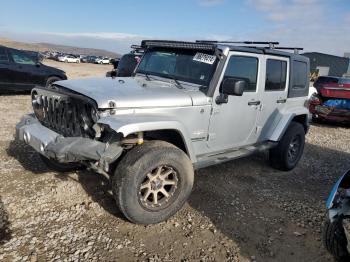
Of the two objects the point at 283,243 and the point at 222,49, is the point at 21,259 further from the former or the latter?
the point at 222,49

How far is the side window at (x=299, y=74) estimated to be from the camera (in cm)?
564

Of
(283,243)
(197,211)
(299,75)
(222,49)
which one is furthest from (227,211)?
(299,75)

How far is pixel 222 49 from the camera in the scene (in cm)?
421

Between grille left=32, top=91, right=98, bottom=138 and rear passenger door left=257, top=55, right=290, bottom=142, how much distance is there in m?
2.57

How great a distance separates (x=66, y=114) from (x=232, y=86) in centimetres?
192

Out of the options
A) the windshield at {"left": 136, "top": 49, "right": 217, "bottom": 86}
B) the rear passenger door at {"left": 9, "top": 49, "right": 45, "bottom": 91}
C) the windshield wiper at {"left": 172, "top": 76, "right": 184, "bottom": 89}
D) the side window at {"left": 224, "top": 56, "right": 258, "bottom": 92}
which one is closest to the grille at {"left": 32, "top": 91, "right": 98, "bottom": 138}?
the windshield wiper at {"left": 172, "top": 76, "right": 184, "bottom": 89}

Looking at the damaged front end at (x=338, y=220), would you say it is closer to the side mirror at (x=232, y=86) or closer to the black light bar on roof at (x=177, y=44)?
the side mirror at (x=232, y=86)

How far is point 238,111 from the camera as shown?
4.54 meters

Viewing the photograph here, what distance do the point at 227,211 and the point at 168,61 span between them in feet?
7.05

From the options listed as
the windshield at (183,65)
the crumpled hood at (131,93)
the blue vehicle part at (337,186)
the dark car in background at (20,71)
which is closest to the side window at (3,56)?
the dark car in background at (20,71)

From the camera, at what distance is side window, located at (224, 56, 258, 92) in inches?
171

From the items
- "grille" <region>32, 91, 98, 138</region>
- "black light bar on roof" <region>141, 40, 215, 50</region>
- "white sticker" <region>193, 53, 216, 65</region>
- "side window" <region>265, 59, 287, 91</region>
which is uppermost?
"black light bar on roof" <region>141, 40, 215, 50</region>

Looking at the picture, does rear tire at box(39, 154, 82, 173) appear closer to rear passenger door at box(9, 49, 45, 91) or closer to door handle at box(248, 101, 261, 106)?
door handle at box(248, 101, 261, 106)

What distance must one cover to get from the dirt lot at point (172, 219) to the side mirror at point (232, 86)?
56.6 inches
